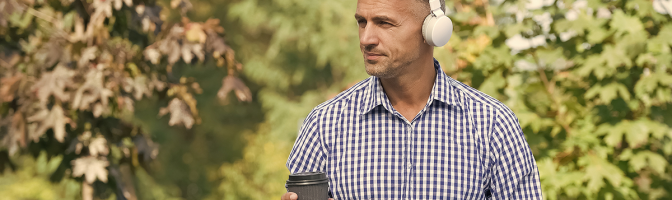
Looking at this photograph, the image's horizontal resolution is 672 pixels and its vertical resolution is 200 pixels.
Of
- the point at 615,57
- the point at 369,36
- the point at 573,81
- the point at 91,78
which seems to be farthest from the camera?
the point at 91,78

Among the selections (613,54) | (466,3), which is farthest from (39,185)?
(613,54)

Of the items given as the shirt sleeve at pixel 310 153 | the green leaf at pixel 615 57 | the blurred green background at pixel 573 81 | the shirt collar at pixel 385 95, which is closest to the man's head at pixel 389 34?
the shirt collar at pixel 385 95

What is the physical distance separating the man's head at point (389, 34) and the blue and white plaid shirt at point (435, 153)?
146 millimetres

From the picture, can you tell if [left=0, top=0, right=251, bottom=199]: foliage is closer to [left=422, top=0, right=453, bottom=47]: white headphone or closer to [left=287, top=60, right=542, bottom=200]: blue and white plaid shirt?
[left=287, top=60, right=542, bottom=200]: blue and white plaid shirt

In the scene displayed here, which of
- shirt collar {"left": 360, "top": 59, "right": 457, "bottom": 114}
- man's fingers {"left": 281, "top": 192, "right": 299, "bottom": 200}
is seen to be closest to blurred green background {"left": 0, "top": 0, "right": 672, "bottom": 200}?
shirt collar {"left": 360, "top": 59, "right": 457, "bottom": 114}

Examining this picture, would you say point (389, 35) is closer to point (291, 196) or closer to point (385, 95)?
point (385, 95)

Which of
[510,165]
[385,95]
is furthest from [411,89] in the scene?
[510,165]

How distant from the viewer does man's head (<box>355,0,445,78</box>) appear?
185 centimetres

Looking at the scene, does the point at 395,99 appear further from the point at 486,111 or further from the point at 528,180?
the point at 528,180

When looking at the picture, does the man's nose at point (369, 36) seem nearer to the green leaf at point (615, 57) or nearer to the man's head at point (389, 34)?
the man's head at point (389, 34)

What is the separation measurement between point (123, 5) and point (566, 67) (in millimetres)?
3285

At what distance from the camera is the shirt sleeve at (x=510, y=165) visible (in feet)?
6.28

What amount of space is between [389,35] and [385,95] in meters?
0.22

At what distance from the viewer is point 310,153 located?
2049mm
